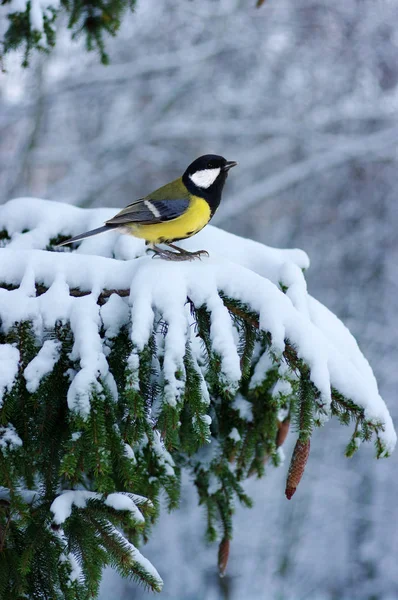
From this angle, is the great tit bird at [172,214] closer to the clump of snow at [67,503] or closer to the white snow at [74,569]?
the clump of snow at [67,503]

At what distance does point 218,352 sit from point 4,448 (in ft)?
2.00

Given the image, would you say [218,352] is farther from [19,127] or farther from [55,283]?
[19,127]

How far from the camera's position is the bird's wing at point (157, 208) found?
7.01 ft

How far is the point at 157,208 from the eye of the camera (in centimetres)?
221

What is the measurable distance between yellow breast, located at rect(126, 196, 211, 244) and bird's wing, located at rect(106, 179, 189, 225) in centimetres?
2

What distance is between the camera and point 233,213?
725 cm

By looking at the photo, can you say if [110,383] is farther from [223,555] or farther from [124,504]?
[223,555]

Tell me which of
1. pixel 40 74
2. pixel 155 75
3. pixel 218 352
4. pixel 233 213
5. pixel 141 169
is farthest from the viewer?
pixel 141 169

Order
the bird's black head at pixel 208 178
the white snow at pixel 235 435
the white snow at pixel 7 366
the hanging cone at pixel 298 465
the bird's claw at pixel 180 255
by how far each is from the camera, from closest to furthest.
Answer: the white snow at pixel 7 366 < the hanging cone at pixel 298 465 < the bird's claw at pixel 180 255 < the white snow at pixel 235 435 < the bird's black head at pixel 208 178

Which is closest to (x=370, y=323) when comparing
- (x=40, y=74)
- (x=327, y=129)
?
(x=327, y=129)

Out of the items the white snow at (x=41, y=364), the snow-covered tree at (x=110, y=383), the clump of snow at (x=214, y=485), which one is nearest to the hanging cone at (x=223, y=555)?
the clump of snow at (x=214, y=485)

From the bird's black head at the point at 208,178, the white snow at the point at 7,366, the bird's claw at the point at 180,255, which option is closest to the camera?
the white snow at the point at 7,366

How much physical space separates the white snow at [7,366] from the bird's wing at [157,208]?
0.78m

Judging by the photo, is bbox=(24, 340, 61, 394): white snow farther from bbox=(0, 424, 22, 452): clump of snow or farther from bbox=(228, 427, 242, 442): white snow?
bbox=(228, 427, 242, 442): white snow
